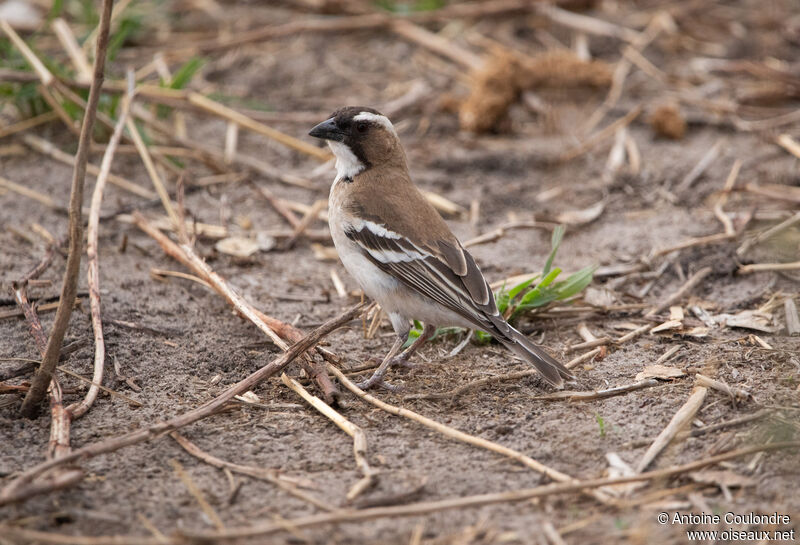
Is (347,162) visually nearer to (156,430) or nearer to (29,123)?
(156,430)

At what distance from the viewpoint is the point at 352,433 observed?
3758 mm

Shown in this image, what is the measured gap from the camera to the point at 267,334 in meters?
4.43

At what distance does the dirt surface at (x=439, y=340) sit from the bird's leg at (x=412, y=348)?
7cm

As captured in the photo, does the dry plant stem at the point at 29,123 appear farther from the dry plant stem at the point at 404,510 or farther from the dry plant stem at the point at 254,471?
the dry plant stem at the point at 404,510

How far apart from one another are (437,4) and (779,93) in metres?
3.60

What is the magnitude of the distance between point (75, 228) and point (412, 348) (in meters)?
1.89

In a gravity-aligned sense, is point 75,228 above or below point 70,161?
above

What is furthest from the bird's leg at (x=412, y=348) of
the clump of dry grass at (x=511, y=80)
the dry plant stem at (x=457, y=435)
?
the clump of dry grass at (x=511, y=80)

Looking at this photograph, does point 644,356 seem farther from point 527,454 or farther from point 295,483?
point 295,483

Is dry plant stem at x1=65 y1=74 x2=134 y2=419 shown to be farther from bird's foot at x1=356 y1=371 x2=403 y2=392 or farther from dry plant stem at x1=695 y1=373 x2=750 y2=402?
dry plant stem at x1=695 y1=373 x2=750 y2=402

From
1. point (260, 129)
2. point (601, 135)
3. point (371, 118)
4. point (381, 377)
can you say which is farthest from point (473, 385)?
point (601, 135)

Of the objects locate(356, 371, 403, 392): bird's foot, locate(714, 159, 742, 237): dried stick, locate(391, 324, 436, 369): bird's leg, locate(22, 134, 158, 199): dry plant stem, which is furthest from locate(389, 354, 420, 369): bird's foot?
locate(22, 134, 158, 199): dry plant stem

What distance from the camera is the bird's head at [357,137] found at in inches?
199

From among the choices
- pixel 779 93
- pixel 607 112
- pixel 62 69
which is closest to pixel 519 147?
pixel 607 112
